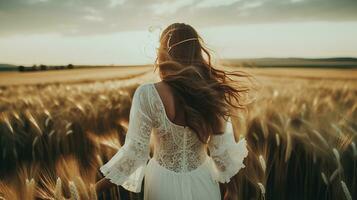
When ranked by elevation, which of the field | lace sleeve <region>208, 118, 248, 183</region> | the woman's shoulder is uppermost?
the woman's shoulder

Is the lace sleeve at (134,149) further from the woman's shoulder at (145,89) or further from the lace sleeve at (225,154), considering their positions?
the lace sleeve at (225,154)

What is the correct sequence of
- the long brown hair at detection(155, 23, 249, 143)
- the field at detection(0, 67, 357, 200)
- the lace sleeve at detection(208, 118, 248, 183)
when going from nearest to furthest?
the long brown hair at detection(155, 23, 249, 143) < the lace sleeve at detection(208, 118, 248, 183) < the field at detection(0, 67, 357, 200)

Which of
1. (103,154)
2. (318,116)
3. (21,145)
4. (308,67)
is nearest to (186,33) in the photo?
(103,154)

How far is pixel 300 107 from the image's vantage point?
179 inches

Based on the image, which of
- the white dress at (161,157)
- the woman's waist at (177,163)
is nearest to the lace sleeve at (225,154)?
the white dress at (161,157)

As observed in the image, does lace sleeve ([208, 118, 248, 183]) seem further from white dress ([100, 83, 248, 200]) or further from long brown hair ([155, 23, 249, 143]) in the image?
long brown hair ([155, 23, 249, 143])

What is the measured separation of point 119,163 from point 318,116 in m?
2.20

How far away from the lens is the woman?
2119mm

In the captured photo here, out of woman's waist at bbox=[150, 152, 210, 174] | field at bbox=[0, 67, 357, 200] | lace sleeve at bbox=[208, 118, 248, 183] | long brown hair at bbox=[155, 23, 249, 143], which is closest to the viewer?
long brown hair at bbox=[155, 23, 249, 143]

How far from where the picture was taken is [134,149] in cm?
219

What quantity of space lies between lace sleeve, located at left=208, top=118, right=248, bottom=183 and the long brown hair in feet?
0.51

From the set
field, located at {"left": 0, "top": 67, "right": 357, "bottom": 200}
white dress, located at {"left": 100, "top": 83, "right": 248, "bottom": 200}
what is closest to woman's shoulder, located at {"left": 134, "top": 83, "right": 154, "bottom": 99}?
white dress, located at {"left": 100, "top": 83, "right": 248, "bottom": 200}

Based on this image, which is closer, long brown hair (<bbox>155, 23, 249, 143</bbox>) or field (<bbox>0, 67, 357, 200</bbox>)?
long brown hair (<bbox>155, 23, 249, 143</bbox>)

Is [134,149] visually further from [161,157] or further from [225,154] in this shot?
[225,154]
